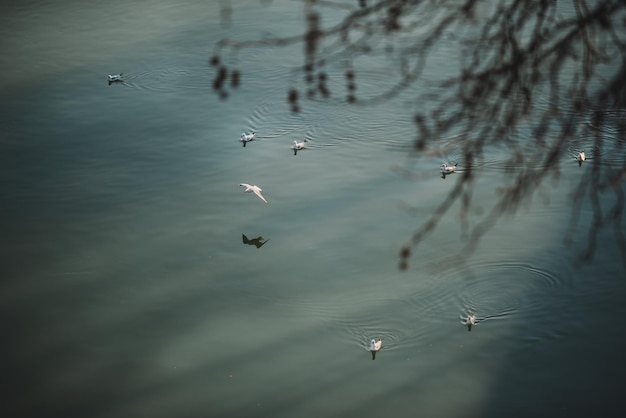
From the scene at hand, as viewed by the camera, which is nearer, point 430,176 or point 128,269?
point 128,269

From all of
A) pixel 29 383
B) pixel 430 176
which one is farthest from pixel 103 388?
pixel 430 176

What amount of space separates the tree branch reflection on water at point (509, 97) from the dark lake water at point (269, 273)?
0.17ft

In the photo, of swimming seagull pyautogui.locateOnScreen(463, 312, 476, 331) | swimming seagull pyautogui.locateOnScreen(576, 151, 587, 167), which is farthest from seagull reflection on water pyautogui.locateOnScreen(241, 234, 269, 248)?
swimming seagull pyautogui.locateOnScreen(576, 151, 587, 167)

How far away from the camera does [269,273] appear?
2.12 meters

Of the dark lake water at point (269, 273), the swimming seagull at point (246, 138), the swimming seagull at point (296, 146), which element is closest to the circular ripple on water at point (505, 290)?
the dark lake water at point (269, 273)

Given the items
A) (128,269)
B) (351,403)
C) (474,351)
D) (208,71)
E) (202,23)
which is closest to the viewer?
(351,403)

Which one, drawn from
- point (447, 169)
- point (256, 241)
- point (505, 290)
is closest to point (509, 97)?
point (447, 169)

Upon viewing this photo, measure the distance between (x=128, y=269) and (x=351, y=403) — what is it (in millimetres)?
799

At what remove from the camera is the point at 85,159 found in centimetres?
264

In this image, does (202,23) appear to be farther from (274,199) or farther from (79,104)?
(274,199)

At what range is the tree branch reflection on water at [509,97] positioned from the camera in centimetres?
193

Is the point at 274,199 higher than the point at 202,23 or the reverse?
the reverse

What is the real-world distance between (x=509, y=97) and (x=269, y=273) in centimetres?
96

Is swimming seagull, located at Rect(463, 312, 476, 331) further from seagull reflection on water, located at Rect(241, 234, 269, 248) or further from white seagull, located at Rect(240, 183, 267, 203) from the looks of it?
white seagull, located at Rect(240, 183, 267, 203)
